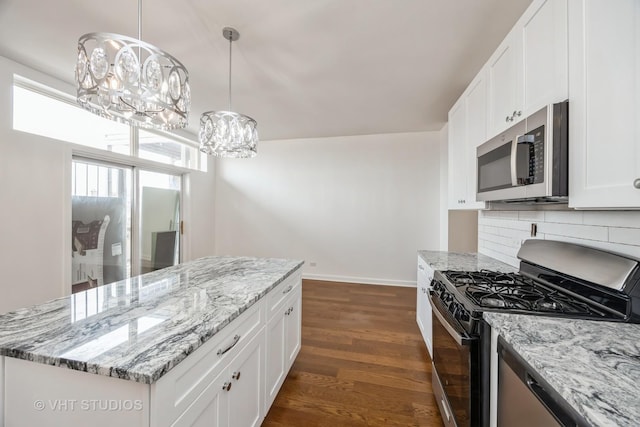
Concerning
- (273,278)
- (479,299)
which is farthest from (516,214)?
(273,278)

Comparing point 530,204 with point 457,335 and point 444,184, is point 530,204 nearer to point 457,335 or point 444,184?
point 457,335

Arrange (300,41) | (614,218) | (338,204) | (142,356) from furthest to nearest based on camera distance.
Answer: (338,204) → (300,41) → (614,218) → (142,356)

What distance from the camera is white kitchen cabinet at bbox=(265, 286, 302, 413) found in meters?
1.52

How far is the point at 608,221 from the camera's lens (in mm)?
1206

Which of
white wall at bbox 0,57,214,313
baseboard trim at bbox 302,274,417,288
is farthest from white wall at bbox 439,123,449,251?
white wall at bbox 0,57,214,313

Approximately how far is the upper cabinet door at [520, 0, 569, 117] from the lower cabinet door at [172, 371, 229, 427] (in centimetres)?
192

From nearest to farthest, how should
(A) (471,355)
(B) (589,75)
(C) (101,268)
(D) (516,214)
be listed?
(B) (589,75) < (A) (471,355) < (D) (516,214) < (C) (101,268)

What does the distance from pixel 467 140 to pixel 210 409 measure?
104 inches

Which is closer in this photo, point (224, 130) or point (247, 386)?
point (247, 386)

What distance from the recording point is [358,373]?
202 centimetres

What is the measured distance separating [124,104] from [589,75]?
2.09 m

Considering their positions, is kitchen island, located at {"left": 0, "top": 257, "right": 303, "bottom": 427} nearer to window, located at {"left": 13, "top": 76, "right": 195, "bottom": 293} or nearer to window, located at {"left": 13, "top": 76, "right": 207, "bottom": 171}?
window, located at {"left": 13, "top": 76, "right": 195, "bottom": 293}

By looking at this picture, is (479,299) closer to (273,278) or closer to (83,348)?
(273,278)

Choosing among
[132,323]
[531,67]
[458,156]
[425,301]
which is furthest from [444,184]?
[132,323]
